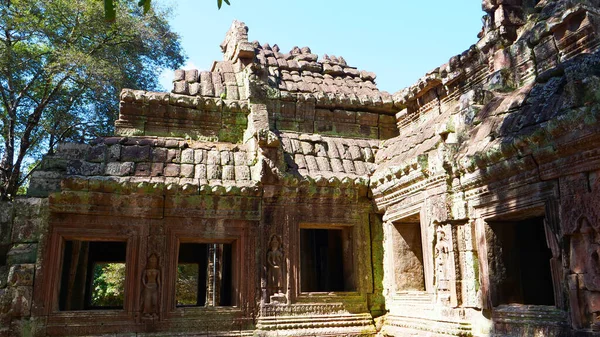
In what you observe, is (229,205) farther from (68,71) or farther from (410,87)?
(68,71)

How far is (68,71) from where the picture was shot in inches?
643

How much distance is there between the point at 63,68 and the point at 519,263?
1476cm

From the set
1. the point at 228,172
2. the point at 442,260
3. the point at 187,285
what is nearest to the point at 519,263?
the point at 442,260

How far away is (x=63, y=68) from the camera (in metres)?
16.4

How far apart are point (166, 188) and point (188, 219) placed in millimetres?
695

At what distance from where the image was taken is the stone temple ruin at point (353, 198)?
5801 millimetres

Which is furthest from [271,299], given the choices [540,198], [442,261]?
[540,198]

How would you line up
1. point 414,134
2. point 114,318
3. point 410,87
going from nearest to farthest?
point 114,318 → point 414,134 → point 410,87

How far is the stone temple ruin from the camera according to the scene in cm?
580

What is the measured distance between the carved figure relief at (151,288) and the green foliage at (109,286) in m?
13.7

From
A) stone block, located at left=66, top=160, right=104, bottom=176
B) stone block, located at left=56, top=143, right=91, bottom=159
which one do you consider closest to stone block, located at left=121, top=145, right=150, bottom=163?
stone block, located at left=66, top=160, right=104, bottom=176

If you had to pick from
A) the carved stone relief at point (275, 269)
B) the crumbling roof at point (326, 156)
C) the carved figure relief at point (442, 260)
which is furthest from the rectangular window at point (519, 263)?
the carved stone relief at point (275, 269)

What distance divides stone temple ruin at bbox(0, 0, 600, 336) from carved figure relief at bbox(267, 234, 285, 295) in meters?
0.02

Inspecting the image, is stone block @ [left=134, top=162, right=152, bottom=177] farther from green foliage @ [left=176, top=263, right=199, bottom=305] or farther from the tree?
green foliage @ [left=176, top=263, right=199, bottom=305]
